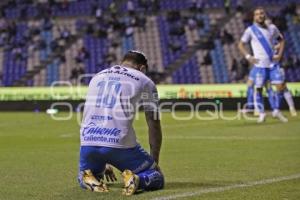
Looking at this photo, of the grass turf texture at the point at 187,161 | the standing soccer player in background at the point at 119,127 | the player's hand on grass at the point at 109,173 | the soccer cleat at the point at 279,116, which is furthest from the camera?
the soccer cleat at the point at 279,116

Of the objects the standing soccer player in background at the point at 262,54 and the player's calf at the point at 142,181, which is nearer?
the player's calf at the point at 142,181

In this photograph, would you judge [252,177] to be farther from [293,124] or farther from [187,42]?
[187,42]

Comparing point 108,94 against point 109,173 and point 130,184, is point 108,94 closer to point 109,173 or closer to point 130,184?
point 109,173

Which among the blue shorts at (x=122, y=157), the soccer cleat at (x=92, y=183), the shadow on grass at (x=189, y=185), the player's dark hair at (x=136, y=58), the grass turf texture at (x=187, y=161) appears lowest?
the grass turf texture at (x=187, y=161)

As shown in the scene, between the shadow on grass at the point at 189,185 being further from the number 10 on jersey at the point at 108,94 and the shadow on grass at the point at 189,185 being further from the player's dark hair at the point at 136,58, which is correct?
the player's dark hair at the point at 136,58

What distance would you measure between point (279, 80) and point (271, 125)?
171 centimetres

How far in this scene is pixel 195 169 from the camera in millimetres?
8828

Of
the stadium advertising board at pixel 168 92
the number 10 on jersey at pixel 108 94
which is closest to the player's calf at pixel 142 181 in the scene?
the number 10 on jersey at pixel 108 94

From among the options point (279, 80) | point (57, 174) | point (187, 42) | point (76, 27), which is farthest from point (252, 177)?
point (76, 27)

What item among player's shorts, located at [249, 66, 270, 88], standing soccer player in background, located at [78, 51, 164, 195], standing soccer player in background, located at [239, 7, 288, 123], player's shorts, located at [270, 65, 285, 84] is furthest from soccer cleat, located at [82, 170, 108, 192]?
player's shorts, located at [270, 65, 285, 84]

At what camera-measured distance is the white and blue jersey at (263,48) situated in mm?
17328

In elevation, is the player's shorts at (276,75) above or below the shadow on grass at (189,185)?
above

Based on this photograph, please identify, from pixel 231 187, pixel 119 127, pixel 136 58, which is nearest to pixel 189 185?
pixel 231 187

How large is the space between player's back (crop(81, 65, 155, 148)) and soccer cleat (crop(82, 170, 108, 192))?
0.29 meters
